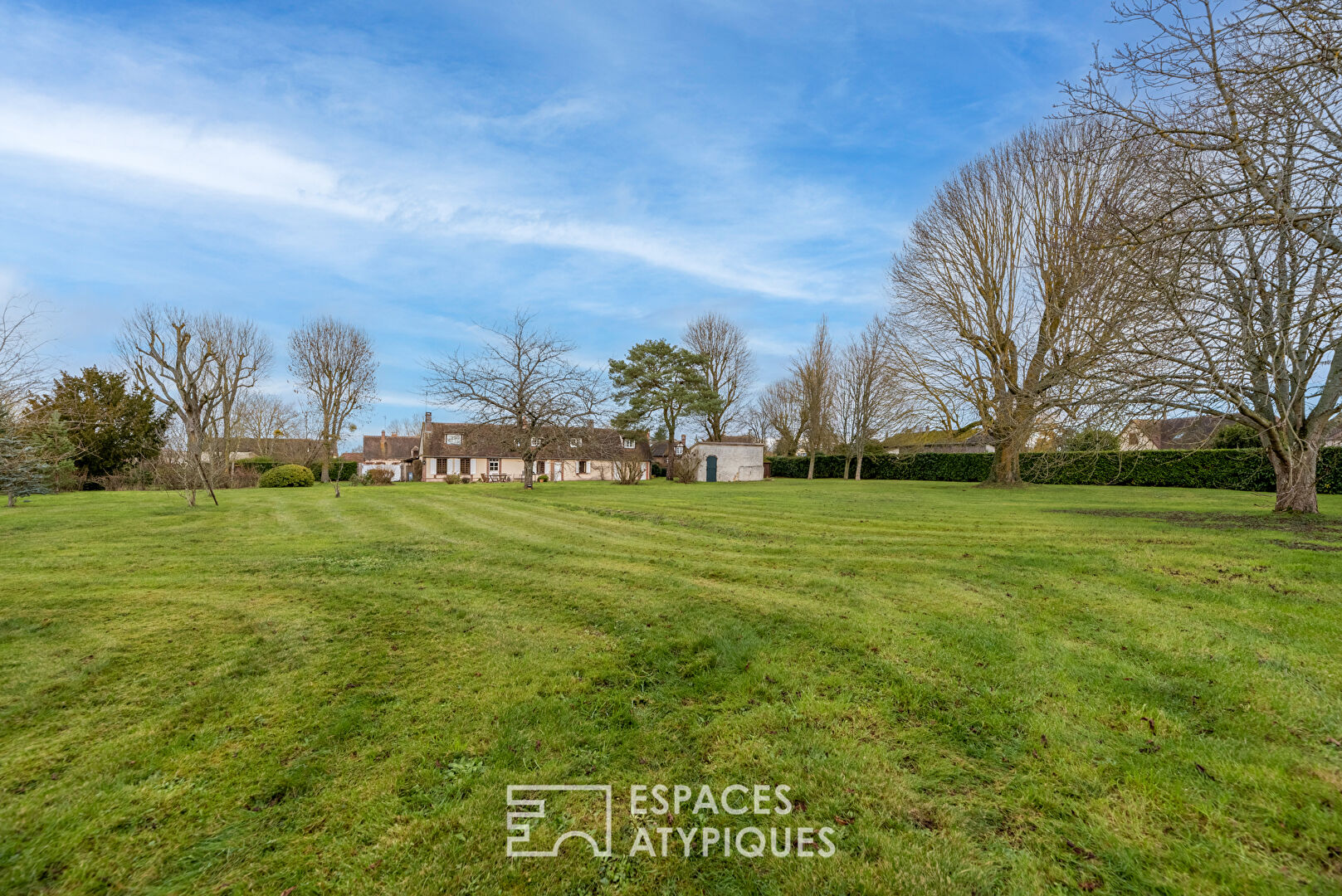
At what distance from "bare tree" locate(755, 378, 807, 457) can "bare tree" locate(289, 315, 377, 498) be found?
30.4 metres

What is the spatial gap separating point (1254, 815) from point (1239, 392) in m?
10.3

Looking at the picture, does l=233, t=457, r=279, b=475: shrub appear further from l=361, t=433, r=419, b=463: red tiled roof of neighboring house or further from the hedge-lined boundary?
the hedge-lined boundary

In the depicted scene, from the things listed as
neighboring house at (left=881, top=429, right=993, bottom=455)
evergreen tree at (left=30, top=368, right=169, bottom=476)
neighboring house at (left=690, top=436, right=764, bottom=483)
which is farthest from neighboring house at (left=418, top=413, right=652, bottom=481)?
neighboring house at (left=881, top=429, right=993, bottom=455)

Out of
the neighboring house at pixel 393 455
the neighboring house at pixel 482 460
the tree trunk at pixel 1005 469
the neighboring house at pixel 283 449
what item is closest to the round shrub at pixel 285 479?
the neighboring house at pixel 283 449

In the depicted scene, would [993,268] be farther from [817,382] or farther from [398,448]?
[398,448]

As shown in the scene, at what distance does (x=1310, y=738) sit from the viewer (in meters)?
3.05

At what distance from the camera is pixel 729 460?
36.9 m

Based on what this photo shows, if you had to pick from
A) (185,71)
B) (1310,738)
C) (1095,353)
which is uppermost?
(185,71)

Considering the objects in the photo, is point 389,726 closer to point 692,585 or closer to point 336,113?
point 692,585

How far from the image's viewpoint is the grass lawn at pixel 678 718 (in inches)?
90.7

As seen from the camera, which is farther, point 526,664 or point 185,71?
point 185,71

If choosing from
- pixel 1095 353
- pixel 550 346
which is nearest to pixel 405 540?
pixel 1095 353

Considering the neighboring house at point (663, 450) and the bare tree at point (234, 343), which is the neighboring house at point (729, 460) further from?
the bare tree at point (234, 343)

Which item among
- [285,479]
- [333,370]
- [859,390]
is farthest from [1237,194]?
[333,370]
